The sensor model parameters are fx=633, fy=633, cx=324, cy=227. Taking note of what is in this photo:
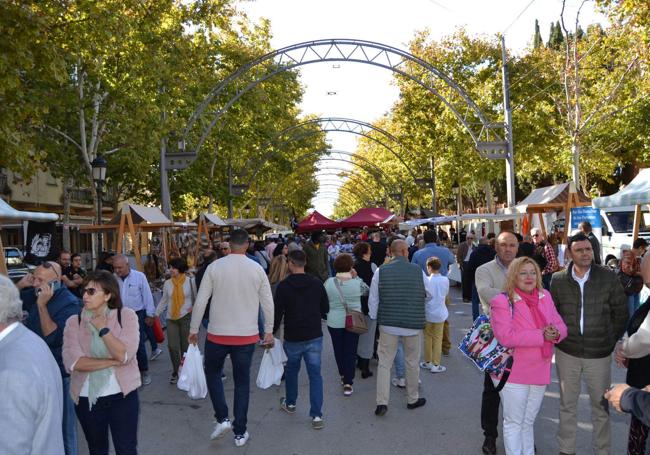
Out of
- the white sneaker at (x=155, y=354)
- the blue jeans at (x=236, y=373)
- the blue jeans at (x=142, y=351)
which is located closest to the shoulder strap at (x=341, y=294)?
the blue jeans at (x=236, y=373)

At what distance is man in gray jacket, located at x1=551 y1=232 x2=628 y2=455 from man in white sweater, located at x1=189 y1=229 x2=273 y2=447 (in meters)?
2.56

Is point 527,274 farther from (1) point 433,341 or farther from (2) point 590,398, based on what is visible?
(1) point 433,341

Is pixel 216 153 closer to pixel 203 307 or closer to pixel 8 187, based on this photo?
pixel 8 187

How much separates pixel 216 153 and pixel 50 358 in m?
31.0

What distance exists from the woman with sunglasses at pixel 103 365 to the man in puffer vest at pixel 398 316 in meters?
2.82

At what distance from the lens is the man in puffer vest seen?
627 cm

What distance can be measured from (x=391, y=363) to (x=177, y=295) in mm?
3030

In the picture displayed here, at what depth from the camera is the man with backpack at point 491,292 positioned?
5.12m

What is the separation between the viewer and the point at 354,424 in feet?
19.9

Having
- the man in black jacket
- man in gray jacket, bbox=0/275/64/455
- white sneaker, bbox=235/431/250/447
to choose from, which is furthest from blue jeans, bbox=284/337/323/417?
man in gray jacket, bbox=0/275/64/455

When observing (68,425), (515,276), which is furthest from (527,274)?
(68,425)

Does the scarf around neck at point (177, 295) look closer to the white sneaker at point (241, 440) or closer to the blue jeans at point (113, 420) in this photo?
the white sneaker at point (241, 440)

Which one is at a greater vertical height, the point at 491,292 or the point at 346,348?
the point at 491,292

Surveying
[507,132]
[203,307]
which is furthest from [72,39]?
[507,132]
